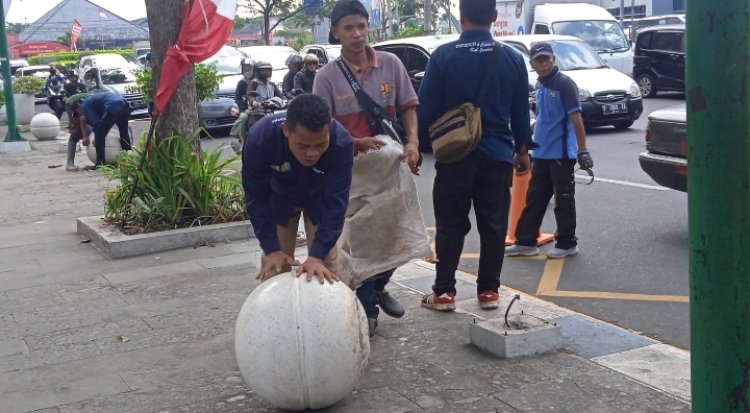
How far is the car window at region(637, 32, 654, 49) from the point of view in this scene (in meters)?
23.1

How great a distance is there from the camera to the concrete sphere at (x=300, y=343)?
4.05 meters

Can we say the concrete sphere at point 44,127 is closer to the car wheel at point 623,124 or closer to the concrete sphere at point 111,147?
the concrete sphere at point 111,147

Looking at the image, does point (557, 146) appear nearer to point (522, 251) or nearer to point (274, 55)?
point (522, 251)

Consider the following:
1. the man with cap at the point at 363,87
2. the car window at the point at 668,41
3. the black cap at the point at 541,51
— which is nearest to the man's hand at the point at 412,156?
the man with cap at the point at 363,87

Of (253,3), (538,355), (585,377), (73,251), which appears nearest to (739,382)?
(585,377)

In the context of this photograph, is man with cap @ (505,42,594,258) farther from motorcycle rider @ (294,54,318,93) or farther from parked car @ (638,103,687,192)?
motorcycle rider @ (294,54,318,93)

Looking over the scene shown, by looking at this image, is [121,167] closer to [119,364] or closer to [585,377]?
[119,364]

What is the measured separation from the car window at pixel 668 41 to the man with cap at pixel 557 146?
1639cm

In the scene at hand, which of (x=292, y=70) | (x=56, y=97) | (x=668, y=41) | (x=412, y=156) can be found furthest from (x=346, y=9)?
(x=56, y=97)

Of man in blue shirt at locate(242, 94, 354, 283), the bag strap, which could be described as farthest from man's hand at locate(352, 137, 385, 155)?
the bag strap

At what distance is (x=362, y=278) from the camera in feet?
17.4

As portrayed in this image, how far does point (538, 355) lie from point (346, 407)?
3.84ft

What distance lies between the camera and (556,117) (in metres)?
7.39

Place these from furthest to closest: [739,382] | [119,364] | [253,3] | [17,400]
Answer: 1. [253,3]
2. [119,364]
3. [17,400]
4. [739,382]
